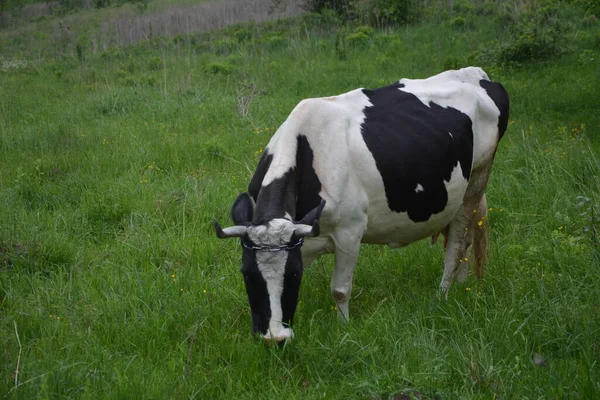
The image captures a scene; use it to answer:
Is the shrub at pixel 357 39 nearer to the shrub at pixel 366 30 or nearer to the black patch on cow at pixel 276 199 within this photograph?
the shrub at pixel 366 30

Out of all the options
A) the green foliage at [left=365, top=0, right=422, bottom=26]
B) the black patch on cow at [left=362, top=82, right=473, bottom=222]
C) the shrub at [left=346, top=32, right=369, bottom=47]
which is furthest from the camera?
the green foliage at [left=365, top=0, right=422, bottom=26]

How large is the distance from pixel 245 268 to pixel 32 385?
4.39ft

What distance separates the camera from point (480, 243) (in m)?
5.74

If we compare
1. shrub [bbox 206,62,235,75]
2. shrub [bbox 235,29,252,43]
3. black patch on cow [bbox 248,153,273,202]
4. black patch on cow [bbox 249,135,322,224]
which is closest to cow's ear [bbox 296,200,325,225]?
black patch on cow [bbox 249,135,322,224]

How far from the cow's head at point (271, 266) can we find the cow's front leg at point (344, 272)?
0.72 m

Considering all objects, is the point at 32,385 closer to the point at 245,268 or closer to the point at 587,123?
the point at 245,268

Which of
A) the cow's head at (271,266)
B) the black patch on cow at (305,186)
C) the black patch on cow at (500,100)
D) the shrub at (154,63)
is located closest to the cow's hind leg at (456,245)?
the black patch on cow at (500,100)

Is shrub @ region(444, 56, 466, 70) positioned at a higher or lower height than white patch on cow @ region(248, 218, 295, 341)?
lower

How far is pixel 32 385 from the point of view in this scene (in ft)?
11.5

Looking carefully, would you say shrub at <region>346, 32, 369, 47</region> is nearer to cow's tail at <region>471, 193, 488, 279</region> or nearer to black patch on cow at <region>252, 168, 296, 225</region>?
cow's tail at <region>471, 193, 488, 279</region>

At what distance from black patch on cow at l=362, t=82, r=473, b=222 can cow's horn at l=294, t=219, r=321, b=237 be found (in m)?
1.07

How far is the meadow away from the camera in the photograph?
147 inches

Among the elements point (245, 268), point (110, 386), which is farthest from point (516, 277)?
point (110, 386)

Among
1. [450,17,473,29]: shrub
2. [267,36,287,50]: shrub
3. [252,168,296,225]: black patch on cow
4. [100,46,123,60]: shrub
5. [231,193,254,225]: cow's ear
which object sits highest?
[252,168,296,225]: black patch on cow
